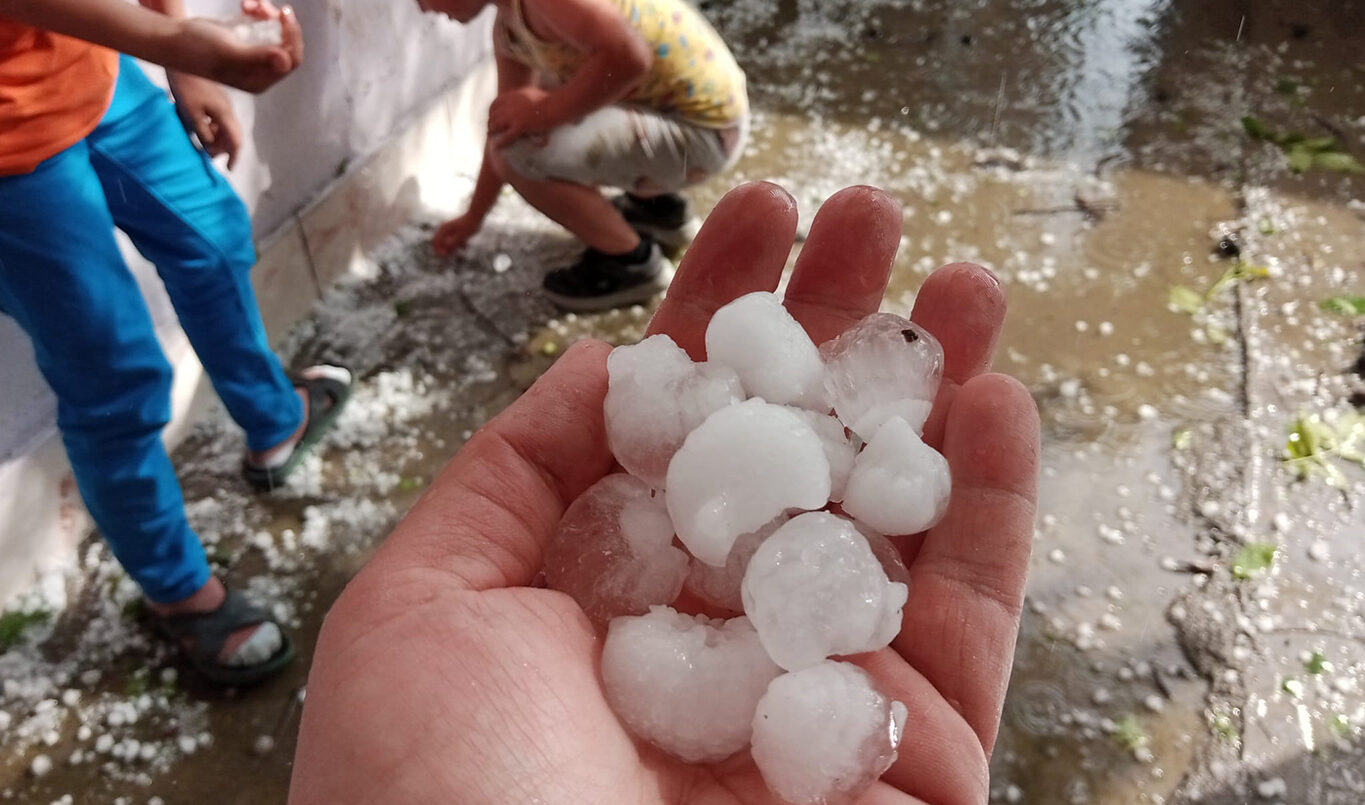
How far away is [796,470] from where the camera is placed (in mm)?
876

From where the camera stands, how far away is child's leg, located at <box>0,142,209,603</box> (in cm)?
110

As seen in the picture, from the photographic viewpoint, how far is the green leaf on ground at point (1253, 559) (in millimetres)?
1517

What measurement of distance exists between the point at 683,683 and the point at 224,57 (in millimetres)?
867

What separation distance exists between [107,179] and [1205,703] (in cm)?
162

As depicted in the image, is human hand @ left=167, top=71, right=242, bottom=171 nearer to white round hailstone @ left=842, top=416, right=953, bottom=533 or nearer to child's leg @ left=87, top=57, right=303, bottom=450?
child's leg @ left=87, top=57, right=303, bottom=450

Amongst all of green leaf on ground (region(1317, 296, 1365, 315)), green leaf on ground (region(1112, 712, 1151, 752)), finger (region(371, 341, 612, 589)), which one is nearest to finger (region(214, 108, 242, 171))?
finger (region(371, 341, 612, 589))

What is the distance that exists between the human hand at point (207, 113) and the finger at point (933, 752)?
113cm

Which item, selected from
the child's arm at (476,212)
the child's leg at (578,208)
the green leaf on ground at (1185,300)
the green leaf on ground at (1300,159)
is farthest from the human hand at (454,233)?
the green leaf on ground at (1300,159)

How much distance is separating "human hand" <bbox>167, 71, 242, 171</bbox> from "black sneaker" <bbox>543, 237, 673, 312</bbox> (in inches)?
30.1

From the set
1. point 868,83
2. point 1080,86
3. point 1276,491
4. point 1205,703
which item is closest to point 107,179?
point 1205,703

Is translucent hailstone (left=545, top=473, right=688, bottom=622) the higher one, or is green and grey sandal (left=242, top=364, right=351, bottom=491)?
translucent hailstone (left=545, top=473, right=688, bottom=622)

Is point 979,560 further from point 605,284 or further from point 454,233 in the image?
point 454,233

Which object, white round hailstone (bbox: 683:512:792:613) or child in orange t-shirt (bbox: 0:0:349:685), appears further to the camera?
child in orange t-shirt (bbox: 0:0:349:685)

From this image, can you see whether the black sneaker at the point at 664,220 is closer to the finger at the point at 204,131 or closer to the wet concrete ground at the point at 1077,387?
the wet concrete ground at the point at 1077,387
